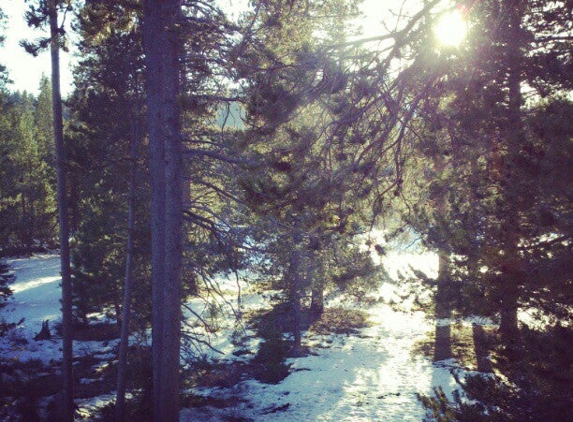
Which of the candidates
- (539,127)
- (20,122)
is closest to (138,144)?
(539,127)

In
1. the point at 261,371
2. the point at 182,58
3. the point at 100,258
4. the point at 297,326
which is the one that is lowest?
the point at 261,371

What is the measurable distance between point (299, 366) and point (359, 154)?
10.5 m

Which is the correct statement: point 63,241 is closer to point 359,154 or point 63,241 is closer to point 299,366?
point 359,154

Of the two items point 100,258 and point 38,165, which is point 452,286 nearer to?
point 100,258

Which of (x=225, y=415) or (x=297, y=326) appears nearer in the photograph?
(x=225, y=415)

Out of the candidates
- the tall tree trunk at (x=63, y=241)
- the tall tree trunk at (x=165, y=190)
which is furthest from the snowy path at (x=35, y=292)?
the tall tree trunk at (x=165, y=190)

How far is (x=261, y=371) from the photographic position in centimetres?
1453

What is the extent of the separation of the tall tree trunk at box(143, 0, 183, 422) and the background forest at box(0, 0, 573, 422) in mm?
32

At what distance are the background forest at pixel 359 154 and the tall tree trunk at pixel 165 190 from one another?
0.10ft

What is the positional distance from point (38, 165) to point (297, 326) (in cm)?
2795

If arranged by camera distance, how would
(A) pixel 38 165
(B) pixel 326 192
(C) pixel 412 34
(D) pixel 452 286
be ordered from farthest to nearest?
1. (A) pixel 38 165
2. (D) pixel 452 286
3. (B) pixel 326 192
4. (C) pixel 412 34

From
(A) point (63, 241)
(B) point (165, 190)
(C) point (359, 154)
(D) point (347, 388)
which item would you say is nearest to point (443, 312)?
(C) point (359, 154)

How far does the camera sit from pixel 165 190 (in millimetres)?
7871

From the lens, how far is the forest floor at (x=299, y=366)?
11.2 meters
